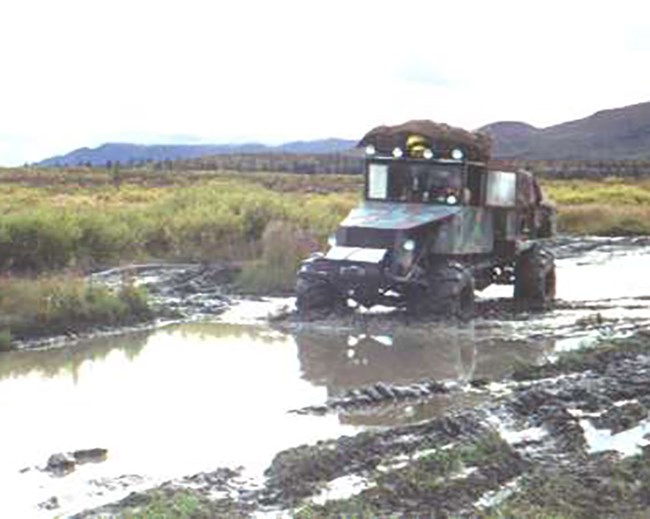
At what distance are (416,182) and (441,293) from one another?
2.10 metres

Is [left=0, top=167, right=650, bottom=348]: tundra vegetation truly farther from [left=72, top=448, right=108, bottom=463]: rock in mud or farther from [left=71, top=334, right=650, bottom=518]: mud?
[left=71, top=334, right=650, bottom=518]: mud

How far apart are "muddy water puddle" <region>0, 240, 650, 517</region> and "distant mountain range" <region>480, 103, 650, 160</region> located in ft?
415

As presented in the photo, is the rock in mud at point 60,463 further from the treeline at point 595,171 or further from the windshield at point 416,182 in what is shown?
the treeline at point 595,171

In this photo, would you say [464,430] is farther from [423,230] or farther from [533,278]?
[533,278]

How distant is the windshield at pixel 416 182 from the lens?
18.4 m

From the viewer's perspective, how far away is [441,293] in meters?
17.5

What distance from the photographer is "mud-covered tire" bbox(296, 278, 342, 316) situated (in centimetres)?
1786

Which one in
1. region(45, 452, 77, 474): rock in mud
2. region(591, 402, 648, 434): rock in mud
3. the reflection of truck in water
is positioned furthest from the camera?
the reflection of truck in water

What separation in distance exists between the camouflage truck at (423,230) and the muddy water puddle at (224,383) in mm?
653

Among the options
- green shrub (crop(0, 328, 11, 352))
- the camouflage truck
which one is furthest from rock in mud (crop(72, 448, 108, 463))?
the camouflage truck

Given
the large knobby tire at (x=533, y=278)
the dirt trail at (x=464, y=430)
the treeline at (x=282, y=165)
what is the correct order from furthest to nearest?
the treeline at (x=282, y=165) → the large knobby tire at (x=533, y=278) → the dirt trail at (x=464, y=430)

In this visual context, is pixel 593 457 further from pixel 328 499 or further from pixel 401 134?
pixel 401 134

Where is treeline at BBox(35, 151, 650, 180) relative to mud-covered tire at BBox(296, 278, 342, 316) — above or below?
below

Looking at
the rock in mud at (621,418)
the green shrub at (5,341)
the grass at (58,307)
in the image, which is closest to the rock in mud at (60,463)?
the rock in mud at (621,418)
